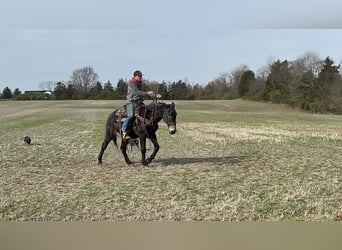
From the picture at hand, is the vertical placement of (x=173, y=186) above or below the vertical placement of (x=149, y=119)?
below

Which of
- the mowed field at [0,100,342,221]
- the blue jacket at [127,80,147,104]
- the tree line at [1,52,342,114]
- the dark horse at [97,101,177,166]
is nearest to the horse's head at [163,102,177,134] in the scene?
the dark horse at [97,101,177,166]

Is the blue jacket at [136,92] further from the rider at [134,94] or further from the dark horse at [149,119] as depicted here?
the dark horse at [149,119]

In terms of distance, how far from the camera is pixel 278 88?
62594mm

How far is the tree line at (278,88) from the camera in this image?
1930 inches

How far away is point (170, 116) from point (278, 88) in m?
59.4

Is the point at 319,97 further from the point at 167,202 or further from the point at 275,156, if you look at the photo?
the point at 167,202

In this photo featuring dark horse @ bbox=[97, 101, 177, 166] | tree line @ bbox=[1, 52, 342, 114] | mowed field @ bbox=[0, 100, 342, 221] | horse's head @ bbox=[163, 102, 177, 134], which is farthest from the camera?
tree line @ bbox=[1, 52, 342, 114]

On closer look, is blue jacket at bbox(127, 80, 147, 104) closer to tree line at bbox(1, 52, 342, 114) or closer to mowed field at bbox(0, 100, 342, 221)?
mowed field at bbox(0, 100, 342, 221)

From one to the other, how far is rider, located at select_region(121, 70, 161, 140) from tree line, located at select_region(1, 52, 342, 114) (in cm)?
3424

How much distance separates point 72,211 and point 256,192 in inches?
117

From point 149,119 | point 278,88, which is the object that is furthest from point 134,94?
point 278,88

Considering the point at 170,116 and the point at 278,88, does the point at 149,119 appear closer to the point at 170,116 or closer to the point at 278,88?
the point at 170,116

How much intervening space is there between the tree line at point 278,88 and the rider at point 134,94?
3424cm

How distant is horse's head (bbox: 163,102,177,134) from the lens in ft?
23.7
